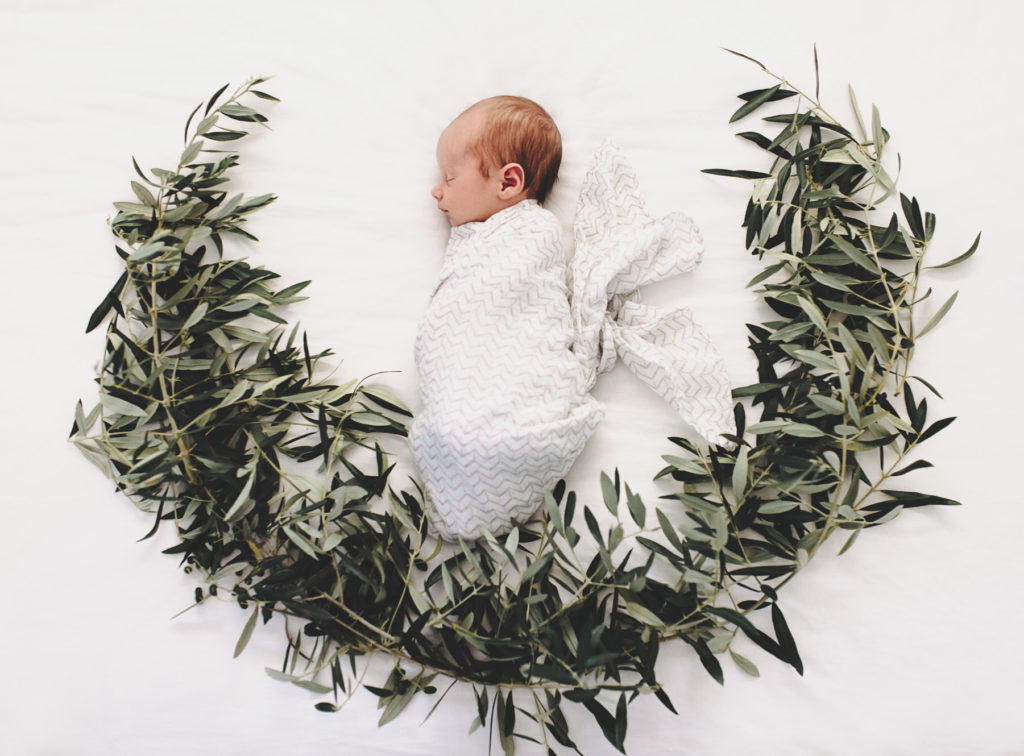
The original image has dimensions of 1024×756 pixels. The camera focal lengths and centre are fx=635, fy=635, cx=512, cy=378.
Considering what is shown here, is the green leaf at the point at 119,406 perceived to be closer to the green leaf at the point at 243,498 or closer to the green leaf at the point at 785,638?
the green leaf at the point at 243,498

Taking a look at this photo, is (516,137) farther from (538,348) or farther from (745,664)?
(745,664)

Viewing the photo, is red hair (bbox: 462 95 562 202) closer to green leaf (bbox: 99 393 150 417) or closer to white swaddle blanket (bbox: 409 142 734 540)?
white swaddle blanket (bbox: 409 142 734 540)

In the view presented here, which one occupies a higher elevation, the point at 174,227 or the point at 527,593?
the point at 174,227

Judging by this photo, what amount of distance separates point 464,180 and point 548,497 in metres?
0.52

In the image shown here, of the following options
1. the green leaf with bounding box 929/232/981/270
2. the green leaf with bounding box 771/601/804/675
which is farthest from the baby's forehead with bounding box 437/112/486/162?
the green leaf with bounding box 771/601/804/675

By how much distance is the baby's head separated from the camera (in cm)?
101

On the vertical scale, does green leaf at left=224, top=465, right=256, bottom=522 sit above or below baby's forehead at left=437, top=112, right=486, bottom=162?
below

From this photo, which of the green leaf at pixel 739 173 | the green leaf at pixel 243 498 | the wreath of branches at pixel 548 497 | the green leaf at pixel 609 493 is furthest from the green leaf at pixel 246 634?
the green leaf at pixel 739 173

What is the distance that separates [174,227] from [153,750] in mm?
794

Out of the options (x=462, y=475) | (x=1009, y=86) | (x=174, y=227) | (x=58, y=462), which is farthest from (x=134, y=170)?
(x=1009, y=86)

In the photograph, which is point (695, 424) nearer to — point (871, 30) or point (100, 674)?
point (871, 30)

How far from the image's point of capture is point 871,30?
3.36 feet

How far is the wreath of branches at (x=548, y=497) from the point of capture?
0.88 meters

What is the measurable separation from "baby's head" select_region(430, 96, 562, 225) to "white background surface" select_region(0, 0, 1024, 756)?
56mm
